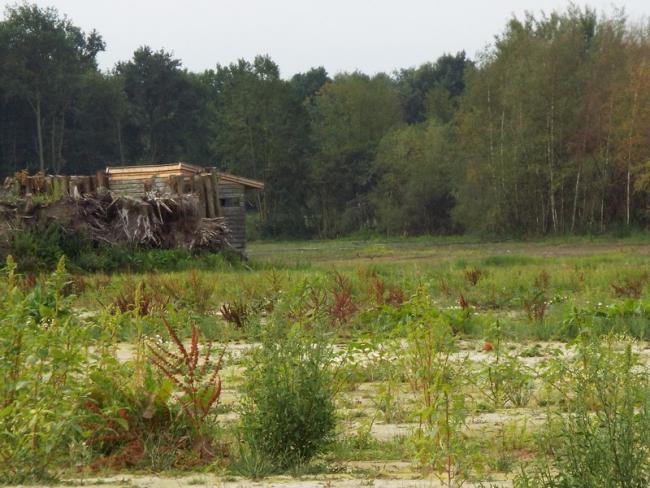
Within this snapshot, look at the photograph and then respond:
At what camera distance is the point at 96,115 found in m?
71.7

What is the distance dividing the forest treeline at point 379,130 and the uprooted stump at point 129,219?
23.1 meters

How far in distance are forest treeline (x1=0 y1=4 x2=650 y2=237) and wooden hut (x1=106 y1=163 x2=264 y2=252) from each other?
16205 millimetres

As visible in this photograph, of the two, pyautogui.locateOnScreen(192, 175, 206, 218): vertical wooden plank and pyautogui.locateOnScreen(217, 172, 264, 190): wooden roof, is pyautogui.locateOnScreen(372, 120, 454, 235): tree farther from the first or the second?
pyautogui.locateOnScreen(192, 175, 206, 218): vertical wooden plank

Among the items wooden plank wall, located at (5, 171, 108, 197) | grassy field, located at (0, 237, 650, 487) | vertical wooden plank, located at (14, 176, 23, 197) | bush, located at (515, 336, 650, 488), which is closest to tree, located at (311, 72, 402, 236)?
wooden plank wall, located at (5, 171, 108, 197)

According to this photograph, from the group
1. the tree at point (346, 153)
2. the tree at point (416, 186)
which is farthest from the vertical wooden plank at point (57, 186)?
the tree at point (346, 153)

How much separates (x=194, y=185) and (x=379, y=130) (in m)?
43.7

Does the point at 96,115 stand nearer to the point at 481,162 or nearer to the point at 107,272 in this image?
the point at 481,162

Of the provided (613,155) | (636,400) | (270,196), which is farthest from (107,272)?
(270,196)

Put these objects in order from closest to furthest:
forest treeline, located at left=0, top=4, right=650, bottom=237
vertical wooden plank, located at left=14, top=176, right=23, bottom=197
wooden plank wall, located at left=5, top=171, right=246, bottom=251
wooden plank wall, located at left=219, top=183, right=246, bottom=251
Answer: vertical wooden plank, located at left=14, top=176, right=23, bottom=197
wooden plank wall, located at left=5, top=171, right=246, bottom=251
wooden plank wall, located at left=219, top=183, right=246, bottom=251
forest treeline, located at left=0, top=4, right=650, bottom=237

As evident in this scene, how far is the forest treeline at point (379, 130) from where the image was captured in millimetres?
45656

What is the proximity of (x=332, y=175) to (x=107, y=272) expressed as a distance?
4403 centimetres

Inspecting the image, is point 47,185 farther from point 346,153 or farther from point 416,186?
point 346,153

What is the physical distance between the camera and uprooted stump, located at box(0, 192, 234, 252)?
2362 centimetres

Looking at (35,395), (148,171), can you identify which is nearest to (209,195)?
(148,171)
